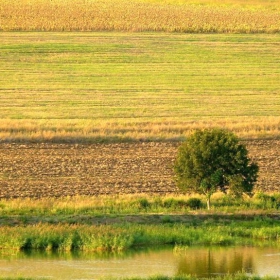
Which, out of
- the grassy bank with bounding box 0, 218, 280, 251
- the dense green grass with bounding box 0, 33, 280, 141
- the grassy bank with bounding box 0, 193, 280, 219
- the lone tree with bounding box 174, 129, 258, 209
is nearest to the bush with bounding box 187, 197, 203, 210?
the grassy bank with bounding box 0, 193, 280, 219

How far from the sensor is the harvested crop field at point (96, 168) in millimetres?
35594

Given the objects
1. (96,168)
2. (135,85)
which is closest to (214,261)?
(96,168)

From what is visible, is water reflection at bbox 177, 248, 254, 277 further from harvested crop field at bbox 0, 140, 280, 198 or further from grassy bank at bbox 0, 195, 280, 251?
harvested crop field at bbox 0, 140, 280, 198

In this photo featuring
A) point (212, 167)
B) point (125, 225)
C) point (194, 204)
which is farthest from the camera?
point (212, 167)

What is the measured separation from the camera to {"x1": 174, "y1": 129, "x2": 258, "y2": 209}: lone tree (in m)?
32.2

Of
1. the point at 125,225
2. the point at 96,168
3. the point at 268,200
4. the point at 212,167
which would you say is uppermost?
the point at 96,168

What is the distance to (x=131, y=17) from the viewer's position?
8106 centimetres

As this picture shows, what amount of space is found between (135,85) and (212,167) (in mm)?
29038

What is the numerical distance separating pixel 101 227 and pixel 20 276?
5118mm

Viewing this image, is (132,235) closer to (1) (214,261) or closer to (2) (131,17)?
(1) (214,261)

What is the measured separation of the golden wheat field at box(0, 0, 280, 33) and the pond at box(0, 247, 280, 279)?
167ft

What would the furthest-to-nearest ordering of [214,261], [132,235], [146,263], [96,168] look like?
[96,168]
[132,235]
[214,261]
[146,263]

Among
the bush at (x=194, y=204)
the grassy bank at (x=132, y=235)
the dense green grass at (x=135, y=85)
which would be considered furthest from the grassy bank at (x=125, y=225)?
the dense green grass at (x=135, y=85)

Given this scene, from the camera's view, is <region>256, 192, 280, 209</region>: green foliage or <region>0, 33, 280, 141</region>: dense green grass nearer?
<region>256, 192, 280, 209</region>: green foliage
